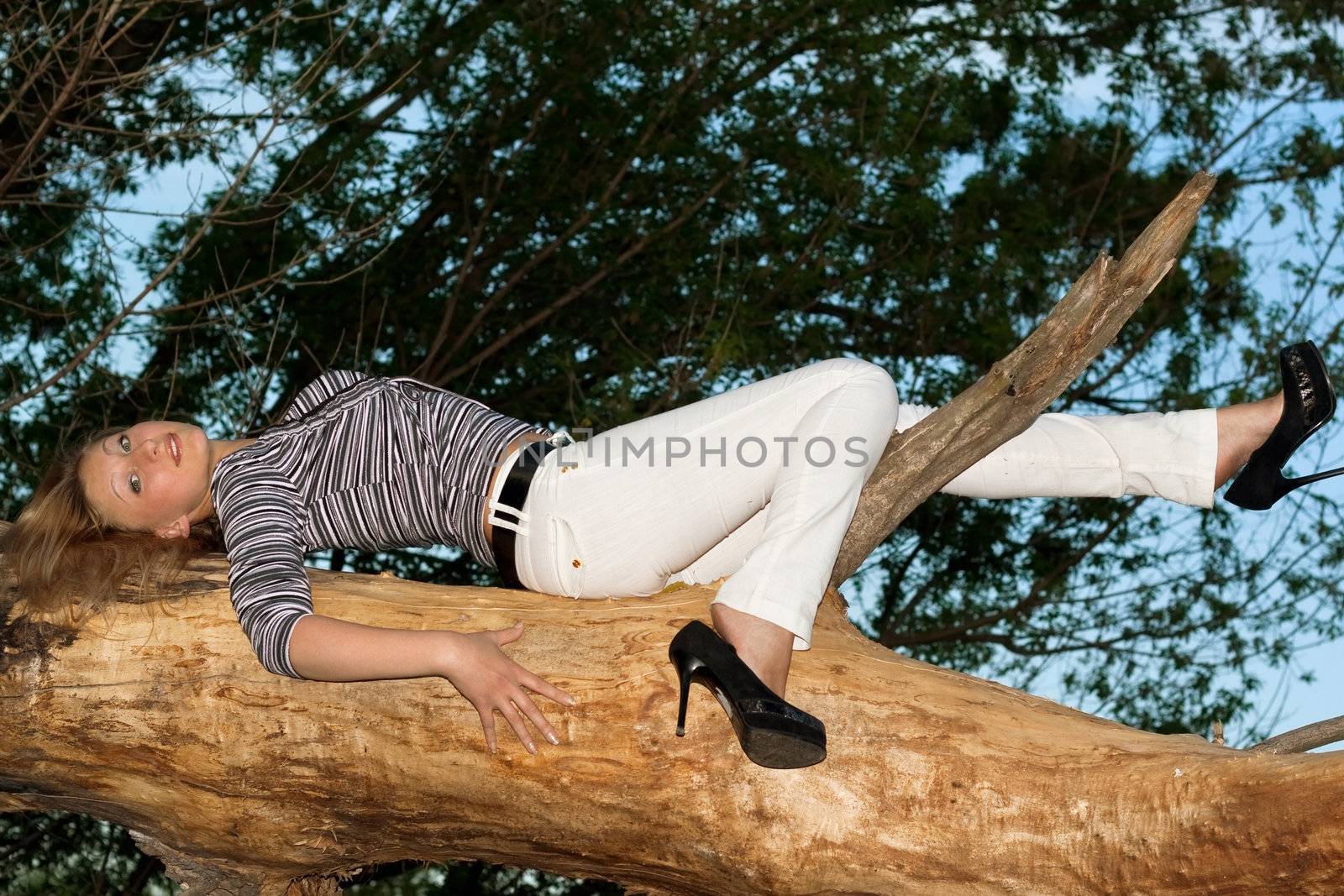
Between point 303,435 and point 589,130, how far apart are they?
198 inches

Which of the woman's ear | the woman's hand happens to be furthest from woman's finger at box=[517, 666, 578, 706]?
the woman's ear

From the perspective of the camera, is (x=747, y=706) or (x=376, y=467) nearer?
(x=747, y=706)

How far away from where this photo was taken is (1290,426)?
9.55 feet

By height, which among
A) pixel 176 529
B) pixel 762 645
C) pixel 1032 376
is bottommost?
pixel 762 645

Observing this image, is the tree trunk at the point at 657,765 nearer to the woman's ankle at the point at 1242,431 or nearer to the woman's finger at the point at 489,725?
the woman's finger at the point at 489,725

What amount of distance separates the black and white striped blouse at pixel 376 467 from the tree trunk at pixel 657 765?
15cm

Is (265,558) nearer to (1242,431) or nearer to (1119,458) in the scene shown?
(1119,458)

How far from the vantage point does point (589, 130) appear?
7.61m

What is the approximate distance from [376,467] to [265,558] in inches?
15.5

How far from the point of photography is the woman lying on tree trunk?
250 centimetres

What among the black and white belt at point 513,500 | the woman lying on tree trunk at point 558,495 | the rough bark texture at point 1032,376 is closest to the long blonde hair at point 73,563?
the woman lying on tree trunk at point 558,495

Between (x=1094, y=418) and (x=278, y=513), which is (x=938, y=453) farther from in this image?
(x=278, y=513)

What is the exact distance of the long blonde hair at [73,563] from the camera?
9.69ft

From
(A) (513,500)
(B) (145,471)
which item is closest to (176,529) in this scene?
(B) (145,471)
